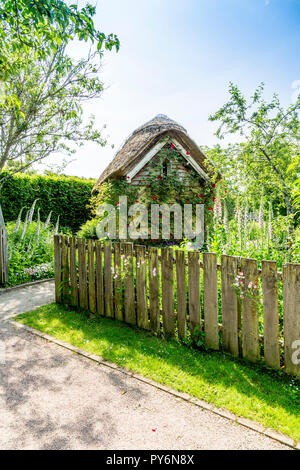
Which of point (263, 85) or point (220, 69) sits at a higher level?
point (220, 69)

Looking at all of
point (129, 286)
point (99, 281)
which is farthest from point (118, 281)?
point (99, 281)

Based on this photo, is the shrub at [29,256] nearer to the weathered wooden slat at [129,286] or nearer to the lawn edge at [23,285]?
the lawn edge at [23,285]

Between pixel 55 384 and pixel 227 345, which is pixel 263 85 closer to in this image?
pixel 227 345

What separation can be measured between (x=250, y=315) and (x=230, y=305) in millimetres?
231

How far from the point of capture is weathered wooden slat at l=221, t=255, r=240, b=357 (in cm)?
318

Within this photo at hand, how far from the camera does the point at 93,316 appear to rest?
15.2 ft

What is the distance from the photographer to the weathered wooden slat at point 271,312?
291cm

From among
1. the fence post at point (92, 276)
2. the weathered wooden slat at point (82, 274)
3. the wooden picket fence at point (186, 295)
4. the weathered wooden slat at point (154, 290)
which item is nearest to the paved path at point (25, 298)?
the wooden picket fence at point (186, 295)

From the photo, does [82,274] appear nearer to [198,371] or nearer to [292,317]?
[198,371]

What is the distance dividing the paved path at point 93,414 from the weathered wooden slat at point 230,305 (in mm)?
928

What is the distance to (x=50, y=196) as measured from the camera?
548 inches

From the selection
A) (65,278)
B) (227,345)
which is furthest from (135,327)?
(65,278)

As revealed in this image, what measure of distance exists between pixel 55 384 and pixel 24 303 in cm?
290

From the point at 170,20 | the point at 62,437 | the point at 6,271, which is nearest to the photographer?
the point at 62,437
